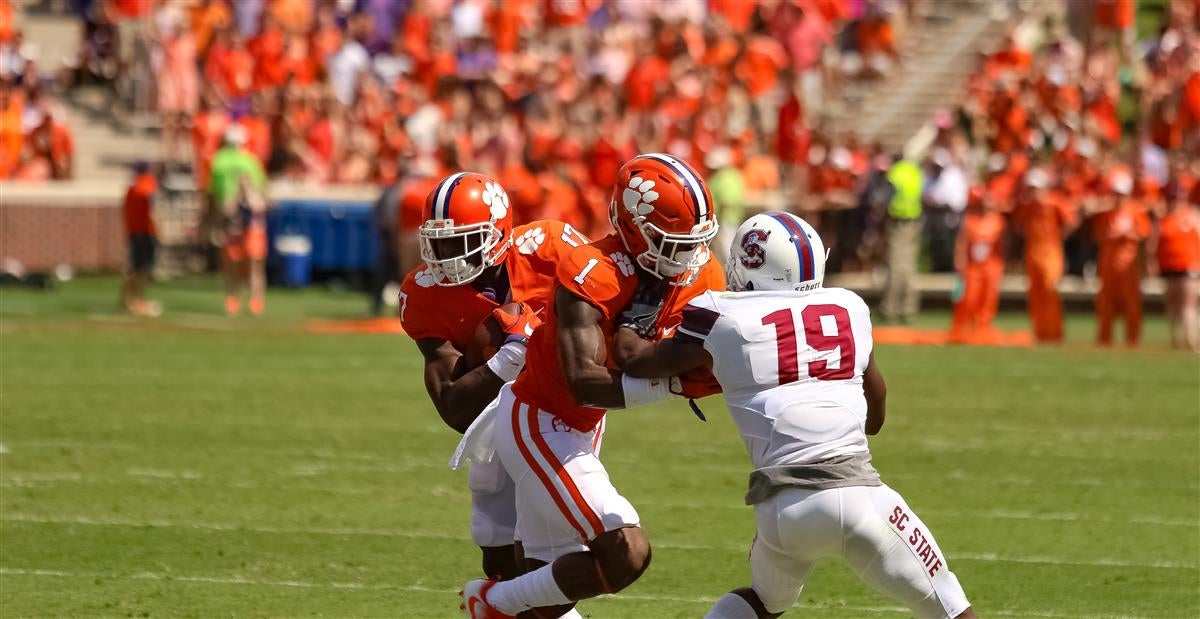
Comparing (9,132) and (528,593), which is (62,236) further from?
(528,593)

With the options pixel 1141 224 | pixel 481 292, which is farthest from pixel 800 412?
pixel 1141 224

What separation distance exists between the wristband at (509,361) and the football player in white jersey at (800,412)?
1.62ft

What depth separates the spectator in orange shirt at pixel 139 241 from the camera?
1828 cm

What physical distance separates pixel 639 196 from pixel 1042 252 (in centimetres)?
1300

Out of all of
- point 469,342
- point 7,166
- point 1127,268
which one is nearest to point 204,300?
point 7,166

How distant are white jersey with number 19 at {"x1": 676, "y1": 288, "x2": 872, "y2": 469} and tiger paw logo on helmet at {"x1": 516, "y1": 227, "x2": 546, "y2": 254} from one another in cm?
103

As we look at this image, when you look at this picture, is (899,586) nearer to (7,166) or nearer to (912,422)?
(912,422)

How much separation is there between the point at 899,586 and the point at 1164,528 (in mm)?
4060

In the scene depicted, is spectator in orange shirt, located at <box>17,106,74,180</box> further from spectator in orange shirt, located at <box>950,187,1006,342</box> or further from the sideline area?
spectator in orange shirt, located at <box>950,187,1006,342</box>

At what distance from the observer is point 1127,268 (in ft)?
55.5

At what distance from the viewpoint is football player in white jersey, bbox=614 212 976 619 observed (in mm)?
4961

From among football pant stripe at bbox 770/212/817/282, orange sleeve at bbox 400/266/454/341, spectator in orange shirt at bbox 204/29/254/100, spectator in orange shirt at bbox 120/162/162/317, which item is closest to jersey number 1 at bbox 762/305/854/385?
football pant stripe at bbox 770/212/817/282

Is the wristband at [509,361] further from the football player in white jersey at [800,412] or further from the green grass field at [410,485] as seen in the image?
the green grass field at [410,485]

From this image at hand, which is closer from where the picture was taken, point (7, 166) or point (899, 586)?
point (899, 586)
